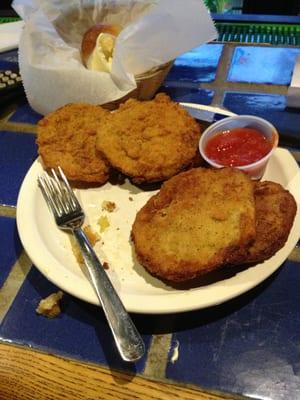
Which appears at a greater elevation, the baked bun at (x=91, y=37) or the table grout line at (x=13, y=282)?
the baked bun at (x=91, y=37)

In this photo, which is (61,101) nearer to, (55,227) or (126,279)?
(55,227)

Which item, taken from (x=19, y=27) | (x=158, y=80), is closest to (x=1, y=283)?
(x=158, y=80)

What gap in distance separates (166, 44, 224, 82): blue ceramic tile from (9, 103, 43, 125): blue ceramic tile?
617 millimetres

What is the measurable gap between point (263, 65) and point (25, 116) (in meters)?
1.07

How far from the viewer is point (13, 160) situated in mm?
1603

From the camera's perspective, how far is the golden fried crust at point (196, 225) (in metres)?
0.98

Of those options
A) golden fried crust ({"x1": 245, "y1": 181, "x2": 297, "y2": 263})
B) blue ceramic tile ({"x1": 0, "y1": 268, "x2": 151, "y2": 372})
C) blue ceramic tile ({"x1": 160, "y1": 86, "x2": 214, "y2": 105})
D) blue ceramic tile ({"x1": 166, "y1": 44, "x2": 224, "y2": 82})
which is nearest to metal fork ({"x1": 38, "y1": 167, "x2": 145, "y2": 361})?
blue ceramic tile ({"x1": 0, "y1": 268, "x2": 151, "y2": 372})

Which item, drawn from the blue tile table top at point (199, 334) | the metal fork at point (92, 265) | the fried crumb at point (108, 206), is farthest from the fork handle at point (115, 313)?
the fried crumb at point (108, 206)

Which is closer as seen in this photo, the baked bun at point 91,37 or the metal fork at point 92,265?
the metal fork at point 92,265

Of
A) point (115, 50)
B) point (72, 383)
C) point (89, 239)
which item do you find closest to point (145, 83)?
point (115, 50)

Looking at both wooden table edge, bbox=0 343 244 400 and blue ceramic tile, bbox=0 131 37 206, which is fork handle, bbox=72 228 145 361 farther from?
blue ceramic tile, bbox=0 131 37 206

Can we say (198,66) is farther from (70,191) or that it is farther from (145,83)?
(70,191)

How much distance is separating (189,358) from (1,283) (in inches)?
22.4

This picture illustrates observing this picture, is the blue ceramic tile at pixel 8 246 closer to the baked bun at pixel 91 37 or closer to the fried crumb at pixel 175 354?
the fried crumb at pixel 175 354
